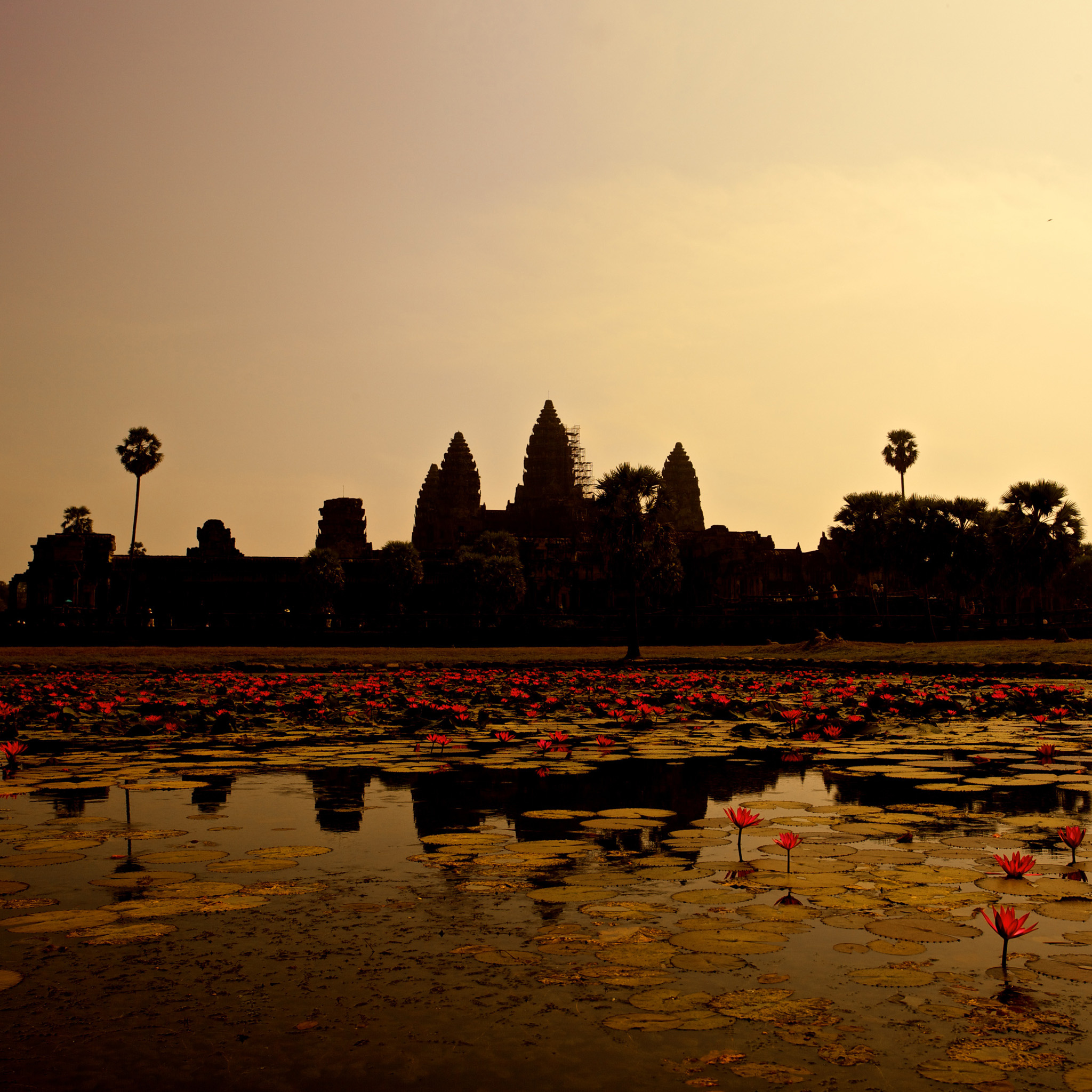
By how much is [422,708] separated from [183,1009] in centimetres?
1022

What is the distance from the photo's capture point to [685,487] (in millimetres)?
137875

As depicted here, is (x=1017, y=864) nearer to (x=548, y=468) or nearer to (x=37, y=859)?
(x=37, y=859)

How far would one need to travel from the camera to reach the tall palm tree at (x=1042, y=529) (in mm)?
52938

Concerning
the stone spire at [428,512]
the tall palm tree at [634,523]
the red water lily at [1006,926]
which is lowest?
the red water lily at [1006,926]

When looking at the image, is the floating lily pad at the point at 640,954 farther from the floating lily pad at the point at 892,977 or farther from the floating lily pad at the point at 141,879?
the floating lily pad at the point at 141,879

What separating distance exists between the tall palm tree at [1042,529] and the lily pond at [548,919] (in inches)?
1858

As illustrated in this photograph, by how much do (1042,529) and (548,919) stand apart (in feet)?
179

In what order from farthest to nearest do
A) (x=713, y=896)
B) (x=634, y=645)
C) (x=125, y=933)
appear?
1. (x=634, y=645)
2. (x=713, y=896)
3. (x=125, y=933)

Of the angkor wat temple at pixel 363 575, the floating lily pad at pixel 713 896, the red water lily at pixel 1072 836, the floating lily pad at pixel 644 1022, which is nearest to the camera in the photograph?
the floating lily pad at pixel 644 1022

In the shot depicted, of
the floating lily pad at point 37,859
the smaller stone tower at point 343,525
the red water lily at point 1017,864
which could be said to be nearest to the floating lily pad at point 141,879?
the floating lily pad at point 37,859

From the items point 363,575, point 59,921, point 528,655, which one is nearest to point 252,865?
point 59,921

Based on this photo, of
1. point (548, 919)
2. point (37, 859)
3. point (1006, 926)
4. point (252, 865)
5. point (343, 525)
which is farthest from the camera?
point (343, 525)

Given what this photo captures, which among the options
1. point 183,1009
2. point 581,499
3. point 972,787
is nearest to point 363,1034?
point 183,1009

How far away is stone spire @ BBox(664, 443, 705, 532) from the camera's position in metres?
135
